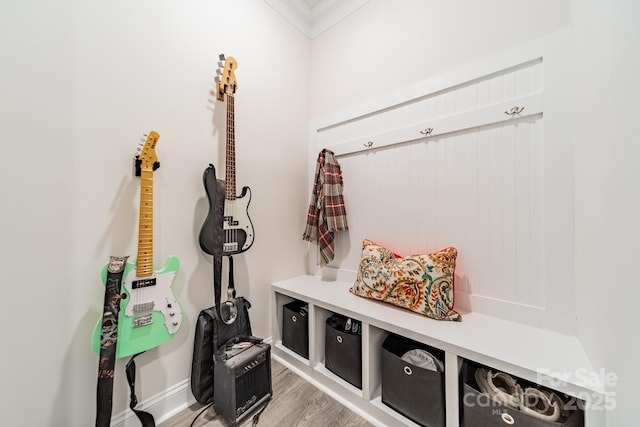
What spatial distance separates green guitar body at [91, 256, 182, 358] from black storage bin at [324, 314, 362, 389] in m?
0.82

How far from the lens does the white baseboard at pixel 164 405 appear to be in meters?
1.05

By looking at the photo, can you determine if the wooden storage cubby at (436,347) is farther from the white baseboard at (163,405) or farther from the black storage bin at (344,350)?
the white baseboard at (163,405)

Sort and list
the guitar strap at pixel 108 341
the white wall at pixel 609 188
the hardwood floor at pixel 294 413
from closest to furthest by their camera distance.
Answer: the white wall at pixel 609 188 < the guitar strap at pixel 108 341 < the hardwood floor at pixel 294 413

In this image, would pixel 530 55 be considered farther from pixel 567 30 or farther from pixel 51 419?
pixel 51 419

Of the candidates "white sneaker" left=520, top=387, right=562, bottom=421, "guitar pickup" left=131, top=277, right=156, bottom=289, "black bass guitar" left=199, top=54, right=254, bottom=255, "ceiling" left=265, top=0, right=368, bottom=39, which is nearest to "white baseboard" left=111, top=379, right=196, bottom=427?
"guitar pickup" left=131, top=277, right=156, bottom=289

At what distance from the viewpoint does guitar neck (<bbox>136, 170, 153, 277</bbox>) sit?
1.01 m

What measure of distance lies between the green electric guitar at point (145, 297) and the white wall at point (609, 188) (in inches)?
61.2

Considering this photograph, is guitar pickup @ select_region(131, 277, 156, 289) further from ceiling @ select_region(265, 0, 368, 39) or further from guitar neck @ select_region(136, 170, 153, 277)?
ceiling @ select_region(265, 0, 368, 39)

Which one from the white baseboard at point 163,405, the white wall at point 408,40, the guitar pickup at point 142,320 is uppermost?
the white wall at point 408,40

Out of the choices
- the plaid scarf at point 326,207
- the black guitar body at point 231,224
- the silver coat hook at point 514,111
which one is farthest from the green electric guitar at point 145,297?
the silver coat hook at point 514,111

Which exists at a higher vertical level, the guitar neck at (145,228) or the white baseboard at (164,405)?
the guitar neck at (145,228)

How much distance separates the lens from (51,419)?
2.94ft

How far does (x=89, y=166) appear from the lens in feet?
3.22

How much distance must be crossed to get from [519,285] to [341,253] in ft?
3.43
